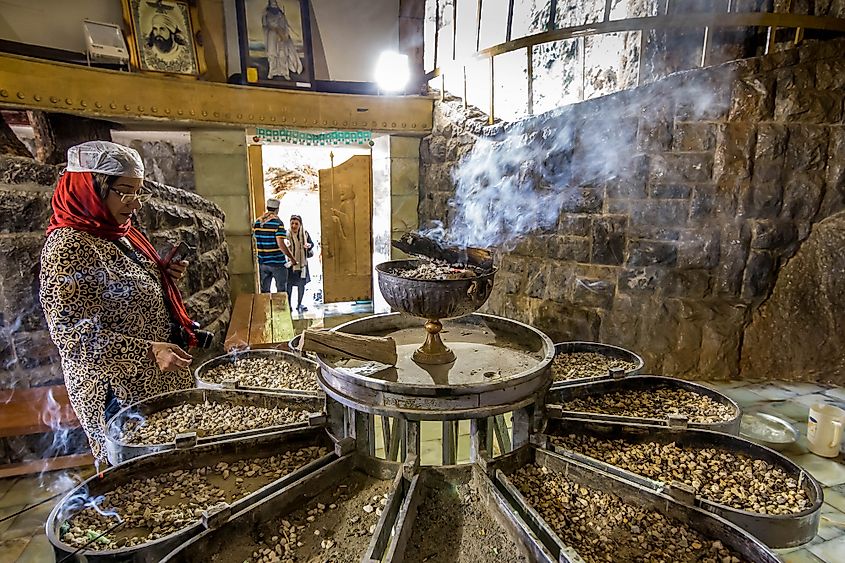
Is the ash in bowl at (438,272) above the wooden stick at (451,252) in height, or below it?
below

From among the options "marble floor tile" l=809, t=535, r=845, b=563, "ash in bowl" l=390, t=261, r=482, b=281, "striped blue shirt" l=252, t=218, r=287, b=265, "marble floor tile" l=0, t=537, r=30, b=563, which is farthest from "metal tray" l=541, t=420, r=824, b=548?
"striped blue shirt" l=252, t=218, r=287, b=265

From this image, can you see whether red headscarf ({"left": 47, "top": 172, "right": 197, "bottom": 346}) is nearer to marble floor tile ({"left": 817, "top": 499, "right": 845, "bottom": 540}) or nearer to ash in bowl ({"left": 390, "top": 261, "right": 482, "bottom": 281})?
ash in bowl ({"left": 390, "top": 261, "right": 482, "bottom": 281})

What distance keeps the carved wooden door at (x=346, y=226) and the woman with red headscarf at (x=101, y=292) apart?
551 cm

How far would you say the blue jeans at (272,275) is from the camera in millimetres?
6863

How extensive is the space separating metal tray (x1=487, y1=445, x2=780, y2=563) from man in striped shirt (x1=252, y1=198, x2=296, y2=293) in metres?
5.35

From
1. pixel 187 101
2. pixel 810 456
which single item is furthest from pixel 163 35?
pixel 810 456

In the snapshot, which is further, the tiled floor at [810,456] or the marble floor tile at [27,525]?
the marble floor tile at [27,525]

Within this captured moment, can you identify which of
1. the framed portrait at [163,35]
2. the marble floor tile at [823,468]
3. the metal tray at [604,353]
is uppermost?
the framed portrait at [163,35]

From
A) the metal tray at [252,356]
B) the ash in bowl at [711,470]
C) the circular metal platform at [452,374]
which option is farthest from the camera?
the metal tray at [252,356]

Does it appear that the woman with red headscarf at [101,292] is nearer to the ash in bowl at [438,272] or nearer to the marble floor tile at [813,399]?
the ash in bowl at [438,272]

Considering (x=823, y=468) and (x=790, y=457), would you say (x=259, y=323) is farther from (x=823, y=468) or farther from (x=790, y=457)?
(x=823, y=468)

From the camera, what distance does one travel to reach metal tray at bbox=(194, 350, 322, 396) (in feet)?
8.59

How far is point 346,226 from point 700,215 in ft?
17.3

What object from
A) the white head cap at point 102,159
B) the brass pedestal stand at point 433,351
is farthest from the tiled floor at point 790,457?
the white head cap at point 102,159
